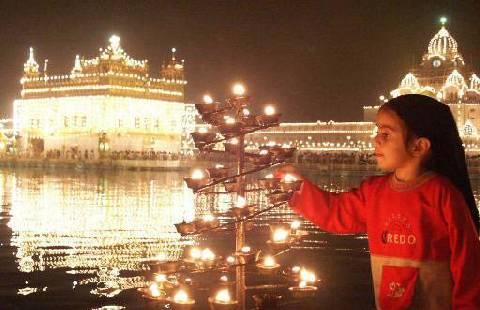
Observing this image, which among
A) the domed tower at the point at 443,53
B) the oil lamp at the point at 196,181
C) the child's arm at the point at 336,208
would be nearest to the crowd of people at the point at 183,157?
the domed tower at the point at 443,53

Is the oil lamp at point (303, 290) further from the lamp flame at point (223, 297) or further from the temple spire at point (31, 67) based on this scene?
the temple spire at point (31, 67)

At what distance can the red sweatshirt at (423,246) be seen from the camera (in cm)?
275

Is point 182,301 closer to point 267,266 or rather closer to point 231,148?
point 267,266

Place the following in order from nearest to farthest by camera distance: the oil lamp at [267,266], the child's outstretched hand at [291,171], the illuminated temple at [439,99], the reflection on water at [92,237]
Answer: the child's outstretched hand at [291,171] → the oil lamp at [267,266] → the reflection on water at [92,237] → the illuminated temple at [439,99]

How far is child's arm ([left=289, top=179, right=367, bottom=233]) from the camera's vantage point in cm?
316

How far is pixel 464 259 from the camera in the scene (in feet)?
8.98

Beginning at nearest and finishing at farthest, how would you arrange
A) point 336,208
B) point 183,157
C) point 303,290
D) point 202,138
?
point 336,208 → point 202,138 → point 303,290 → point 183,157

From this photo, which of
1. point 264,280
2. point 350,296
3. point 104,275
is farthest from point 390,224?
point 104,275

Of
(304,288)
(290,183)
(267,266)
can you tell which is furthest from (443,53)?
(290,183)

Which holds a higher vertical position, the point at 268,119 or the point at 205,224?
the point at 268,119

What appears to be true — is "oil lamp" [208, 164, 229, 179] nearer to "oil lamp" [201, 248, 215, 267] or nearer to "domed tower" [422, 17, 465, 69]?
"oil lamp" [201, 248, 215, 267]

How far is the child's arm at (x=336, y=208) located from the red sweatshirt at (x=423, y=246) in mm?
87

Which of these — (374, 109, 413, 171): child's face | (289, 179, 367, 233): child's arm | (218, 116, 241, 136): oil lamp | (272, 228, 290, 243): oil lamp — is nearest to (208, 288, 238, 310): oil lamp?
(272, 228, 290, 243): oil lamp

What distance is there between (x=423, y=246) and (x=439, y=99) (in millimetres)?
69364
